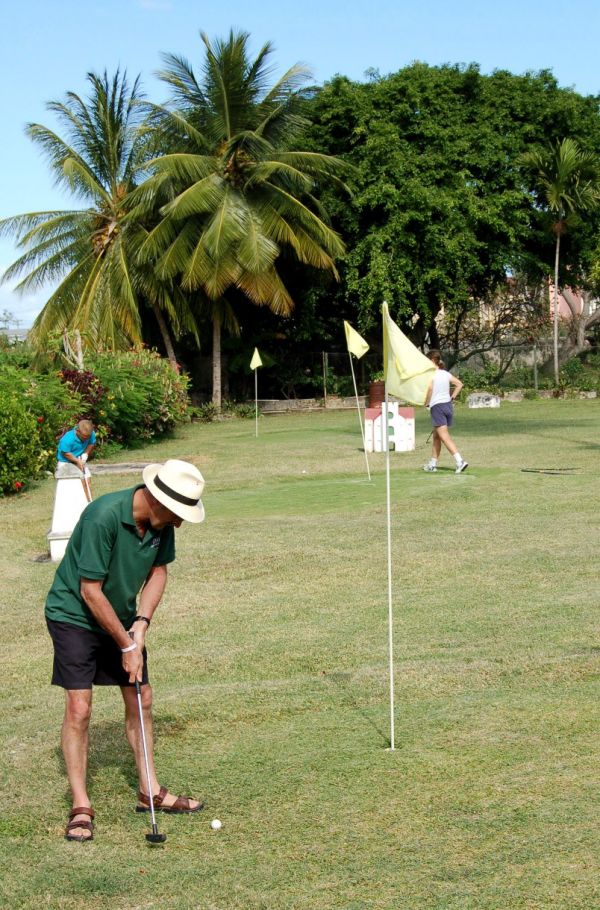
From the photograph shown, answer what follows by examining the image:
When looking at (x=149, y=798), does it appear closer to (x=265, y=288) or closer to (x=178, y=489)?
(x=178, y=489)

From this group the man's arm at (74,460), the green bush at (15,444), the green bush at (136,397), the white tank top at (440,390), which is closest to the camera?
the man's arm at (74,460)

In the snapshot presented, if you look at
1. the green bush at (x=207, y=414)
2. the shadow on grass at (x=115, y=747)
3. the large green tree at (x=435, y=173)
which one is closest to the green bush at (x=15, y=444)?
the shadow on grass at (x=115, y=747)

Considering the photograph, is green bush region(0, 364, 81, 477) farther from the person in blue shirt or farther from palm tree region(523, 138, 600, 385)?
palm tree region(523, 138, 600, 385)

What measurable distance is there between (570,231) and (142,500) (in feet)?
108

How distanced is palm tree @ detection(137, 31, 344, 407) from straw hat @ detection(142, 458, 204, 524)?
25165mm

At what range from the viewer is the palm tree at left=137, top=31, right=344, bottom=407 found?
29.5 meters

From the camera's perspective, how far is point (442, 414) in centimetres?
1545

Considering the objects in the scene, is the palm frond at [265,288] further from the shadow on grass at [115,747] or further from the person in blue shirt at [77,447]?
the shadow on grass at [115,747]

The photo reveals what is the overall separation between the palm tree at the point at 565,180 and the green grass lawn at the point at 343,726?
22.9 m

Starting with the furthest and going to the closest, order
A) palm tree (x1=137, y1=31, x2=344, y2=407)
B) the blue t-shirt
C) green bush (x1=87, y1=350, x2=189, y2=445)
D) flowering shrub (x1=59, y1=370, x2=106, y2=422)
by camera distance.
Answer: palm tree (x1=137, y1=31, x2=344, y2=407) → green bush (x1=87, y1=350, x2=189, y2=445) → flowering shrub (x1=59, y1=370, x2=106, y2=422) → the blue t-shirt

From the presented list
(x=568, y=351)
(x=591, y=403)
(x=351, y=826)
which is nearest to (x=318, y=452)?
(x=591, y=403)

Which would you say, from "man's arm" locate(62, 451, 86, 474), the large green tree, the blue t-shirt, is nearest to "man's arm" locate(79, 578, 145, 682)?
"man's arm" locate(62, 451, 86, 474)

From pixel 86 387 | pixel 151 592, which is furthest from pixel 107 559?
pixel 86 387

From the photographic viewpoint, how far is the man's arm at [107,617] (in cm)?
442
